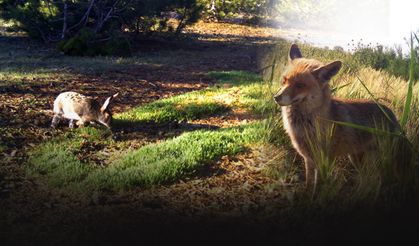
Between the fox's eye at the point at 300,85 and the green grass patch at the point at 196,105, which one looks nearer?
the fox's eye at the point at 300,85

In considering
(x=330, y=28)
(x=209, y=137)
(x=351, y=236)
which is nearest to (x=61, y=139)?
(x=209, y=137)

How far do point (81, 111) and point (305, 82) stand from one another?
312 centimetres

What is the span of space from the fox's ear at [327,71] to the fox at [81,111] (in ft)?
8.88

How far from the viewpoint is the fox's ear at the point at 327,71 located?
9.96ft

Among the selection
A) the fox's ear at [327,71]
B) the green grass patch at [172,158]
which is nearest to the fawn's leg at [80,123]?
the green grass patch at [172,158]

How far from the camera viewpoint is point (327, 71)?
3086 millimetres

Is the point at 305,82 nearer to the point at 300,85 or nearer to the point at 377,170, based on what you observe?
the point at 300,85

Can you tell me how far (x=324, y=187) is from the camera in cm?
309

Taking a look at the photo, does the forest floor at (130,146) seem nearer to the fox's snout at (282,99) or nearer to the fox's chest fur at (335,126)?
the fox's chest fur at (335,126)

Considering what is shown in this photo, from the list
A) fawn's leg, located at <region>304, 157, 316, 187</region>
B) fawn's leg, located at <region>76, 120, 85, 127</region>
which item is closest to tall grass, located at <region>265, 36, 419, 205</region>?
fawn's leg, located at <region>304, 157, 316, 187</region>

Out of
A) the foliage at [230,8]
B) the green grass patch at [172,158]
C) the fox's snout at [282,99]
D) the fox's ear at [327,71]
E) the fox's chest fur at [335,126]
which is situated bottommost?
the green grass patch at [172,158]

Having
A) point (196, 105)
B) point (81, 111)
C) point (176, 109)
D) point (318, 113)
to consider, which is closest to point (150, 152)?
point (318, 113)

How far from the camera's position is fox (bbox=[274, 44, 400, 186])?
3160 mm

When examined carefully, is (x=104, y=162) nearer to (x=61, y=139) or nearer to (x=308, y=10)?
(x=61, y=139)
